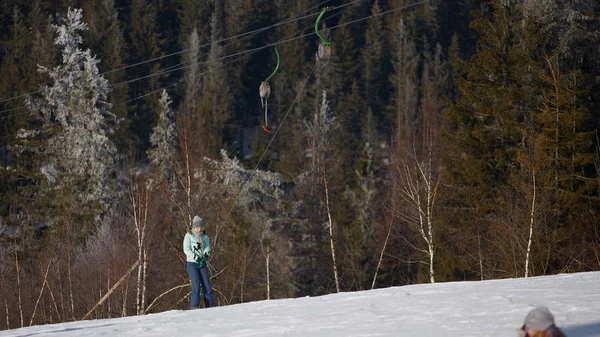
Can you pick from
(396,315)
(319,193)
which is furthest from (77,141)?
(396,315)

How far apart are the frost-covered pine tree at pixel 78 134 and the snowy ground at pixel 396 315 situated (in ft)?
94.5

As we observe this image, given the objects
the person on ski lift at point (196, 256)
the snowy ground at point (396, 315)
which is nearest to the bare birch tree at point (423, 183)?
the snowy ground at point (396, 315)

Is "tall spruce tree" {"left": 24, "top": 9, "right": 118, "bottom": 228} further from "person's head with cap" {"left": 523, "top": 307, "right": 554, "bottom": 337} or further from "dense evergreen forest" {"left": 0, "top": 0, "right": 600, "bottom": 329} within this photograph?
"person's head with cap" {"left": 523, "top": 307, "right": 554, "bottom": 337}

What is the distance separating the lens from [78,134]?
43.8 metres

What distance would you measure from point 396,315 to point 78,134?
109 ft

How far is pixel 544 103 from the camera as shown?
29.1 metres

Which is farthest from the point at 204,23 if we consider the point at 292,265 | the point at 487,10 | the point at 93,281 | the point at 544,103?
the point at 544,103

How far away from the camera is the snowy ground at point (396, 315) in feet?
39.6

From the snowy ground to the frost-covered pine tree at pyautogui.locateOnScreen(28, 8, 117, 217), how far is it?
28.8 meters

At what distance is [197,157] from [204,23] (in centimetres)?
7596

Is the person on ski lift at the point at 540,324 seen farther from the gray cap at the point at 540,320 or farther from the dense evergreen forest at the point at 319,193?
the dense evergreen forest at the point at 319,193

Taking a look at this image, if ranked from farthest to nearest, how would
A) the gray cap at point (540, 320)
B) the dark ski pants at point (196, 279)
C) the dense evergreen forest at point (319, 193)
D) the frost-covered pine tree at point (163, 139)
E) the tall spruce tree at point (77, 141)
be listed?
the frost-covered pine tree at point (163, 139) → the tall spruce tree at point (77, 141) → the dense evergreen forest at point (319, 193) → the dark ski pants at point (196, 279) → the gray cap at point (540, 320)

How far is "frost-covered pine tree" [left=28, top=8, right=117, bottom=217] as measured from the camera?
1702 inches

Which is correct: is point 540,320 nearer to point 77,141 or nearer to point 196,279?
point 196,279
